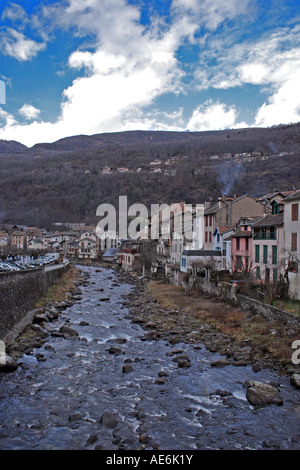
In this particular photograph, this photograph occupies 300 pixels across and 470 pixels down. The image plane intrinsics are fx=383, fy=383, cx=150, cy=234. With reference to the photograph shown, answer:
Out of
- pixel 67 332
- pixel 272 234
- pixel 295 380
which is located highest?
pixel 272 234

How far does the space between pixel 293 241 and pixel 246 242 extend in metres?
9.66

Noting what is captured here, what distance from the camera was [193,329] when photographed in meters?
26.3

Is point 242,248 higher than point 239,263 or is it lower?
higher

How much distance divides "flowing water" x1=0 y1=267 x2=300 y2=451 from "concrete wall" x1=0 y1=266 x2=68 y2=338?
10.6 feet

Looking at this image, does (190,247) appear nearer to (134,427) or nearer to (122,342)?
(122,342)

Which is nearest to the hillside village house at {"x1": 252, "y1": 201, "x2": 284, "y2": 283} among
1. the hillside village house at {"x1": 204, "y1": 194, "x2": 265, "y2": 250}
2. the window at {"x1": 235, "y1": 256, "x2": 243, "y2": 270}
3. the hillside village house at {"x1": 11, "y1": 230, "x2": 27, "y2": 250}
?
the window at {"x1": 235, "y1": 256, "x2": 243, "y2": 270}

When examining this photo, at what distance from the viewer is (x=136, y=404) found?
46.5ft

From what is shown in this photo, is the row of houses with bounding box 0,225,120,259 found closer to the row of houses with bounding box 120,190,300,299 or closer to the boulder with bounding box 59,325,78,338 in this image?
the row of houses with bounding box 120,190,300,299

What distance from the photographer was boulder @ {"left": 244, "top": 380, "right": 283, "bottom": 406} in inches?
553

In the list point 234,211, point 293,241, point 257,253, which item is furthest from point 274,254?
point 234,211

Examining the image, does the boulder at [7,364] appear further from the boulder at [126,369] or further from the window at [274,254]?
the window at [274,254]

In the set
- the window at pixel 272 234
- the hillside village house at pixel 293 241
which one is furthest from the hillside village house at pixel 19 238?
the hillside village house at pixel 293 241

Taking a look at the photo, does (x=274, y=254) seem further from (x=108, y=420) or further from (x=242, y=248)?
(x=108, y=420)
